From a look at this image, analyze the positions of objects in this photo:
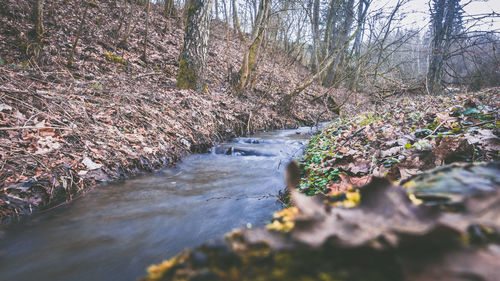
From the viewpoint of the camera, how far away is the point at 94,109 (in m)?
4.64

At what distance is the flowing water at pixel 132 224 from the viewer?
212cm

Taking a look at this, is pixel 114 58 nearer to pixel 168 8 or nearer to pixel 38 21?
pixel 38 21

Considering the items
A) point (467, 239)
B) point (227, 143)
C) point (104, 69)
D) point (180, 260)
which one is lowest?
point (227, 143)

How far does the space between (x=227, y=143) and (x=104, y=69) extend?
4216 millimetres

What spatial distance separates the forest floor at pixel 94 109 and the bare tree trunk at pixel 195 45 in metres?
0.45

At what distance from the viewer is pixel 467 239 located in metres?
0.50

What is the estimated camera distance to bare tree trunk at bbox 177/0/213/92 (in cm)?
721

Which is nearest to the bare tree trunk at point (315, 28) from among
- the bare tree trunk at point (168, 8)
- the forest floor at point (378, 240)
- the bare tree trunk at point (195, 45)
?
the bare tree trunk at point (195, 45)

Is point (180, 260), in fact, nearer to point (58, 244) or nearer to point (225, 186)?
point (58, 244)

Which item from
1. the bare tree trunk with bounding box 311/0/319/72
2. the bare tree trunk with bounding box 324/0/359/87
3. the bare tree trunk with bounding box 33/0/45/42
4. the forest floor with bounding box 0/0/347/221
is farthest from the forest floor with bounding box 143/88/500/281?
the bare tree trunk with bounding box 311/0/319/72

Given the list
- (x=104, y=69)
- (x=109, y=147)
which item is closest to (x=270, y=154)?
(x=109, y=147)

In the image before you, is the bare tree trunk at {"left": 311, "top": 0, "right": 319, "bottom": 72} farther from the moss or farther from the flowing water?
the flowing water

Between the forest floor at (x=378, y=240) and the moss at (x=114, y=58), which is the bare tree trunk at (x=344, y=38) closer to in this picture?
the moss at (x=114, y=58)

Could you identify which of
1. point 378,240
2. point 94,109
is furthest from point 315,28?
point 378,240
